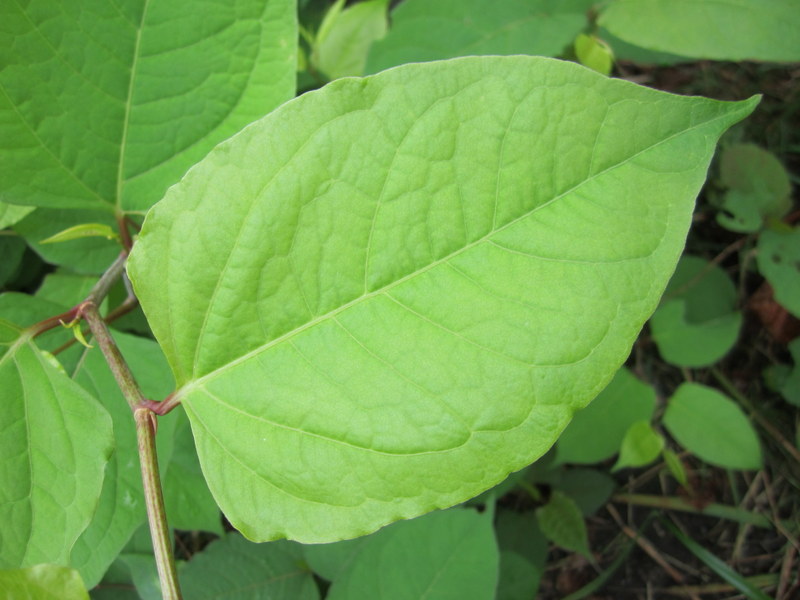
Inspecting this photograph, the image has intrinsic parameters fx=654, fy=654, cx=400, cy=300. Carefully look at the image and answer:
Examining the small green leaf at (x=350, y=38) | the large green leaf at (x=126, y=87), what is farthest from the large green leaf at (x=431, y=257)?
the small green leaf at (x=350, y=38)

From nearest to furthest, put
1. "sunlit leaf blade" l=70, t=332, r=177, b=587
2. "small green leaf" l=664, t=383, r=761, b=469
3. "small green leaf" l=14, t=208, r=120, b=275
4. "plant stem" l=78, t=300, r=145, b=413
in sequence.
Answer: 1. "plant stem" l=78, t=300, r=145, b=413
2. "sunlit leaf blade" l=70, t=332, r=177, b=587
3. "small green leaf" l=14, t=208, r=120, b=275
4. "small green leaf" l=664, t=383, r=761, b=469

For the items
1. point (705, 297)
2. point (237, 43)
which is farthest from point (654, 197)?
point (705, 297)

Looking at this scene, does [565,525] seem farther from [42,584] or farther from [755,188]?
[42,584]

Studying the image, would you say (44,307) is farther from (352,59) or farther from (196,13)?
(352,59)

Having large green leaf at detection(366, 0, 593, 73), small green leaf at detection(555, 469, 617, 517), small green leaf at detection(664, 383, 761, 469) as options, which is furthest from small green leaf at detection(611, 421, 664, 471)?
large green leaf at detection(366, 0, 593, 73)

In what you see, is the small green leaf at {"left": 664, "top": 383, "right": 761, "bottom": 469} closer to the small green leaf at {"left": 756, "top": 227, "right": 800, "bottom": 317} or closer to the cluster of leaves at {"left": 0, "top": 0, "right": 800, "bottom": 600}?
the small green leaf at {"left": 756, "top": 227, "right": 800, "bottom": 317}

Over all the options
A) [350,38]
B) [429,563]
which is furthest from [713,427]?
[350,38]
